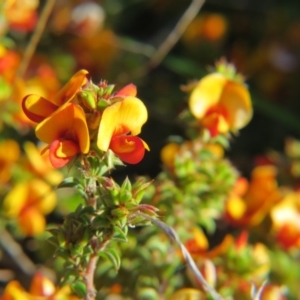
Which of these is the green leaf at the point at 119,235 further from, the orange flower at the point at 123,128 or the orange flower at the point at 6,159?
the orange flower at the point at 6,159

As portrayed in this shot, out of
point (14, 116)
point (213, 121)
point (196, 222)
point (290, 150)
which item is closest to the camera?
point (213, 121)

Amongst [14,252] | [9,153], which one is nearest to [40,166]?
[9,153]

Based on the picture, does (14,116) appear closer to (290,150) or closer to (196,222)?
(196,222)

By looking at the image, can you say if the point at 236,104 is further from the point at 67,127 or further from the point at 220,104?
the point at 67,127

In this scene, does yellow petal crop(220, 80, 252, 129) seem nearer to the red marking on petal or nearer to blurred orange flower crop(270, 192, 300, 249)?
blurred orange flower crop(270, 192, 300, 249)

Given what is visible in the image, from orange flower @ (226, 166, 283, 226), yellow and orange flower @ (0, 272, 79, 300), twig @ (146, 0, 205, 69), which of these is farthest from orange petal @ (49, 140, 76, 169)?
twig @ (146, 0, 205, 69)

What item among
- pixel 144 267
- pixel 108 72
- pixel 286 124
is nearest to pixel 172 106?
pixel 108 72
